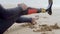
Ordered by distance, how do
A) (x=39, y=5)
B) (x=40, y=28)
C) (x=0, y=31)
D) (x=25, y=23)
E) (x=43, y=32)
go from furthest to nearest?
(x=39, y=5) < (x=25, y=23) < (x=40, y=28) < (x=43, y=32) < (x=0, y=31)

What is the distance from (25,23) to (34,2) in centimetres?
270

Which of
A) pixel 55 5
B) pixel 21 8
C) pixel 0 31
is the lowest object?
pixel 55 5

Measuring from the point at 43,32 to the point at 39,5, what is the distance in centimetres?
323

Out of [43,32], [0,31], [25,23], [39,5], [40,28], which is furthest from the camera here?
[39,5]

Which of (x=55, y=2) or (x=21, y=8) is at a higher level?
(x=21, y=8)

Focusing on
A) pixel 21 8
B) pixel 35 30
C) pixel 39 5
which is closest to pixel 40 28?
pixel 35 30

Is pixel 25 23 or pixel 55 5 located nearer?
pixel 25 23

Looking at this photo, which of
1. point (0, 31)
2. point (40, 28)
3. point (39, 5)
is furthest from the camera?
point (39, 5)

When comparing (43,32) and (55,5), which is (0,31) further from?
(55,5)

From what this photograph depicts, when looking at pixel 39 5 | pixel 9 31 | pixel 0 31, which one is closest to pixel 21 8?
pixel 9 31

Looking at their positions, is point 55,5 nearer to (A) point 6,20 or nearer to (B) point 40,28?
(B) point 40,28

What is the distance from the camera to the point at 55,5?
18.6 feet

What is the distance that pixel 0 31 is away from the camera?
6.95 feet

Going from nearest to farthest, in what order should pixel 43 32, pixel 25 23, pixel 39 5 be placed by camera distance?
pixel 43 32
pixel 25 23
pixel 39 5
